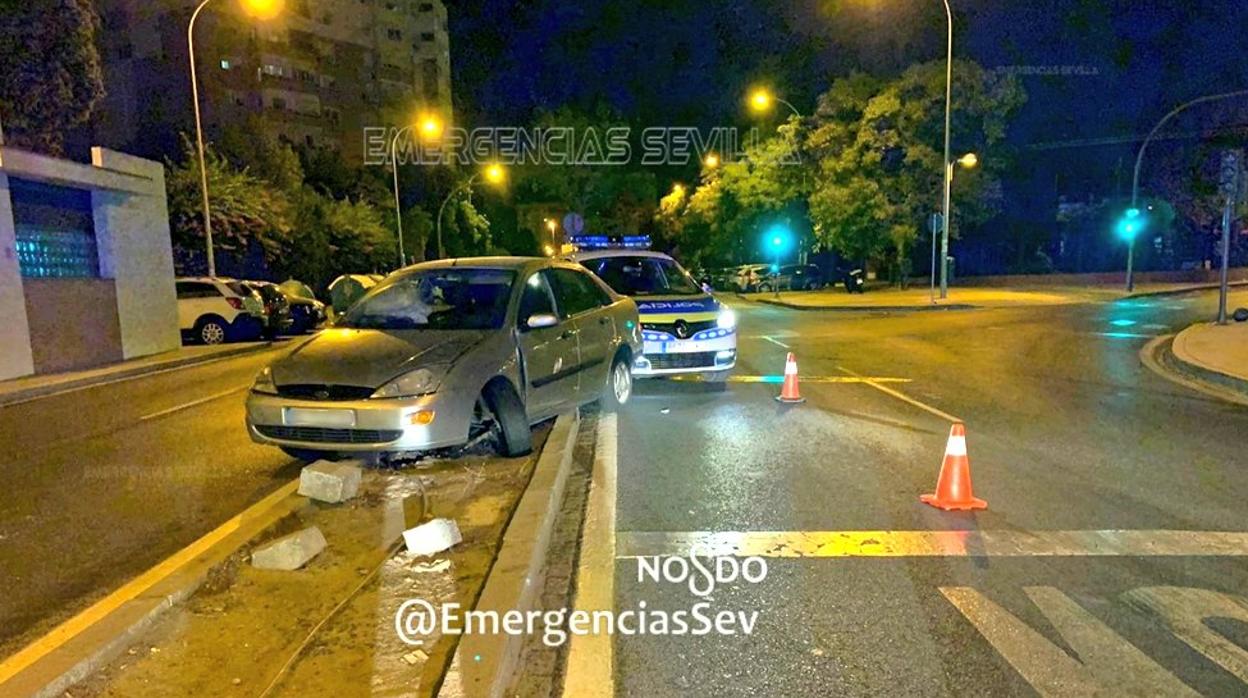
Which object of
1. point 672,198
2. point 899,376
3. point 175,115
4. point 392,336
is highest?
point 175,115

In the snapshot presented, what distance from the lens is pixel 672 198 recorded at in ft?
184

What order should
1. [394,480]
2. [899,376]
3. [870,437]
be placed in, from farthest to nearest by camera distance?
1. [899,376]
2. [870,437]
3. [394,480]

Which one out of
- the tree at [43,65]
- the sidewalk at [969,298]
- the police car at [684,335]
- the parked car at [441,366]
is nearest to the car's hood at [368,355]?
the parked car at [441,366]

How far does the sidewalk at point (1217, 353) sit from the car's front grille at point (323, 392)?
34.4 ft

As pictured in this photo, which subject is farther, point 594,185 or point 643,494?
point 594,185

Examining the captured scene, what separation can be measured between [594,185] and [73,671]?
2801 inches

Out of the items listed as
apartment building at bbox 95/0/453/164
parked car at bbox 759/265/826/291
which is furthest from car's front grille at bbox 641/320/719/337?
apartment building at bbox 95/0/453/164

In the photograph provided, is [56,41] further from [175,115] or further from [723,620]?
[175,115]

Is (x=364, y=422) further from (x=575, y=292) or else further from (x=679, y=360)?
(x=679, y=360)

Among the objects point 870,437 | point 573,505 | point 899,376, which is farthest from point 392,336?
point 899,376

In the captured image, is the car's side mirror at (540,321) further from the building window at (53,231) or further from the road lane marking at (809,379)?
the building window at (53,231)

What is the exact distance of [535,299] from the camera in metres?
7.52

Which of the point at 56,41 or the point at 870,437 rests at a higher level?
the point at 56,41

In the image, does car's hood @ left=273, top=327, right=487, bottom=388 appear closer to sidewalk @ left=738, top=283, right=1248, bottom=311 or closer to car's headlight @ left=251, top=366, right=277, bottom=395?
car's headlight @ left=251, top=366, right=277, bottom=395
